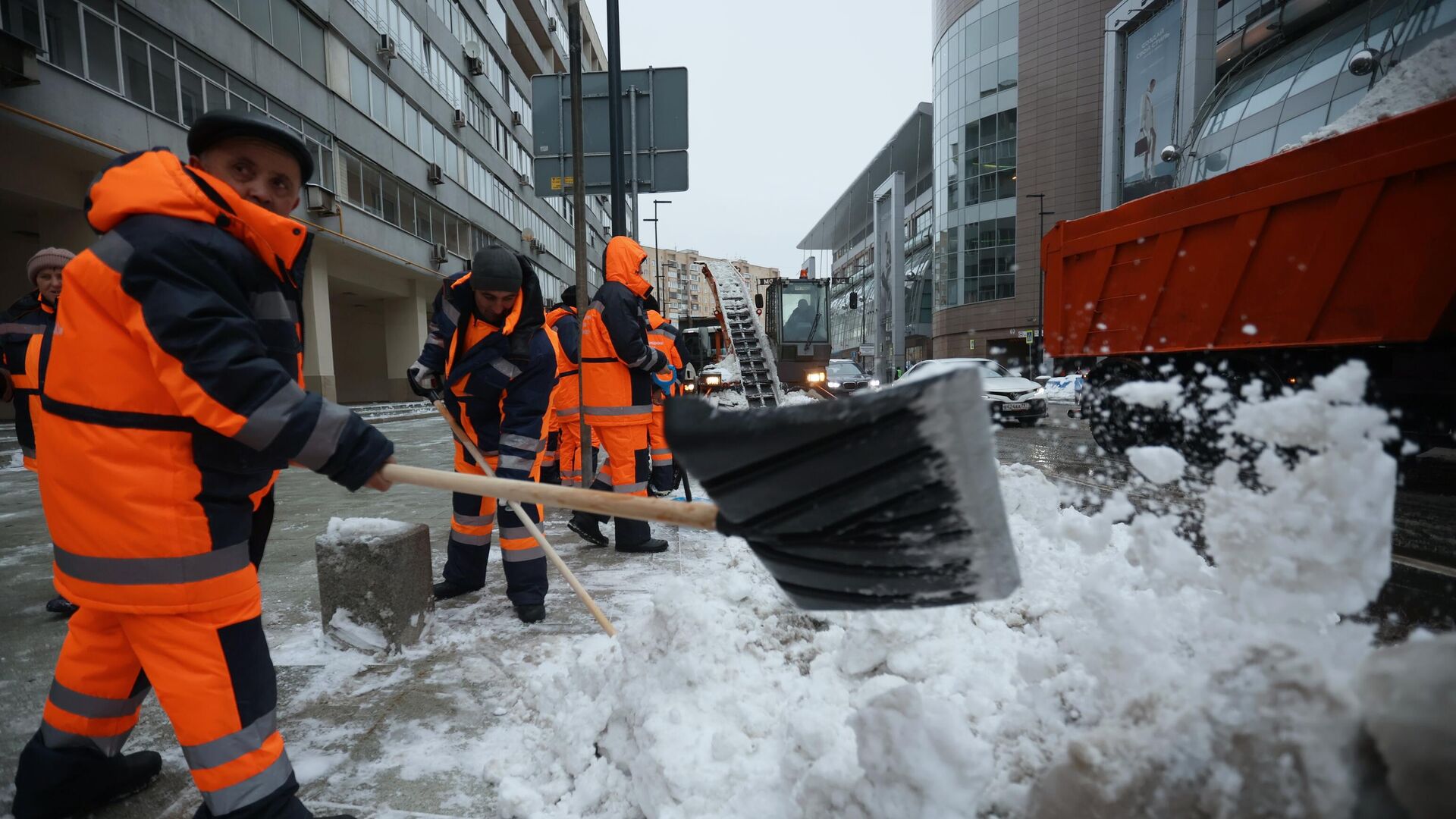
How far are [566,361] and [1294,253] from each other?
628 centimetres

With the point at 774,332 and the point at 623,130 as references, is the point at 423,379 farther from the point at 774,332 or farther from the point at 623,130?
the point at 774,332

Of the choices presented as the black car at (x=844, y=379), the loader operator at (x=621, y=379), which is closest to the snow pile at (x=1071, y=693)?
the loader operator at (x=621, y=379)

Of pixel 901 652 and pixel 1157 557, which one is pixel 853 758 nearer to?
pixel 901 652

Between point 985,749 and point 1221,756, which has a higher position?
point 1221,756

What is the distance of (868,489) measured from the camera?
4.21 feet

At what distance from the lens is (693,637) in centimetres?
204

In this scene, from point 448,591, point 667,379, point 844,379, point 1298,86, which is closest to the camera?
point 448,591

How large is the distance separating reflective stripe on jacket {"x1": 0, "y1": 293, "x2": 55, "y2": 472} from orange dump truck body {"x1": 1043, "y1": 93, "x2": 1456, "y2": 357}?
680 centimetres

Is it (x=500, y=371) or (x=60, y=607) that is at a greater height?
(x=500, y=371)

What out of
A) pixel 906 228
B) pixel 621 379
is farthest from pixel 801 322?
pixel 906 228

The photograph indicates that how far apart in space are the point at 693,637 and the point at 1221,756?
1.36 m

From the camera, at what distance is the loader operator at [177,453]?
4.46 feet

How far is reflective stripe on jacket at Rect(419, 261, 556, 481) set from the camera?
320 centimetres

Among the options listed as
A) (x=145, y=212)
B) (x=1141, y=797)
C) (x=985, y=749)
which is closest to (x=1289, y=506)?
(x=1141, y=797)
